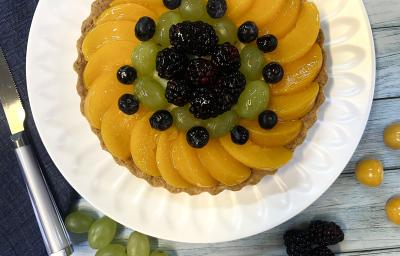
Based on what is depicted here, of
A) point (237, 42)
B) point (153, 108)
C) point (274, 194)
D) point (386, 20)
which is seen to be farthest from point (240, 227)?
point (386, 20)

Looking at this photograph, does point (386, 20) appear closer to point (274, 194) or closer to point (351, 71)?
point (351, 71)

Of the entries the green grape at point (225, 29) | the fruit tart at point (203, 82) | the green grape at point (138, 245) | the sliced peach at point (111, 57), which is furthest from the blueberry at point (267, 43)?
the green grape at point (138, 245)

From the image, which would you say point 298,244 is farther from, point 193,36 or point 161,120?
point 193,36

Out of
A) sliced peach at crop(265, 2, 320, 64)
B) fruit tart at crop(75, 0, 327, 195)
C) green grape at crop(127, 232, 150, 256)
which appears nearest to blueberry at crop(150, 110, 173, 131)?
fruit tart at crop(75, 0, 327, 195)

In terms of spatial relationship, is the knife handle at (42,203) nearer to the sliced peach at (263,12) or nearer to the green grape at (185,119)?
the green grape at (185,119)

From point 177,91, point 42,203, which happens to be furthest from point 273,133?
point 42,203
